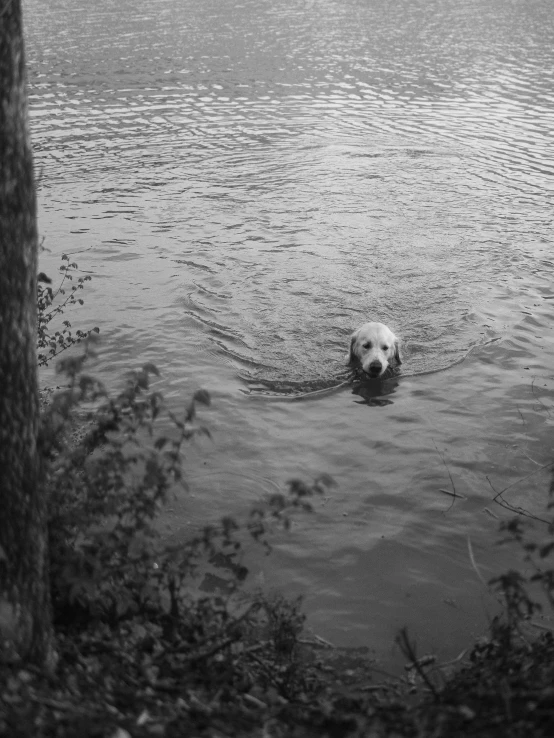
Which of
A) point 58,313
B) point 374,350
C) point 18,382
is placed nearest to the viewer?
point 18,382

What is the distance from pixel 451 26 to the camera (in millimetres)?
33469

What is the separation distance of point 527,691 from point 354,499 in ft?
10.8

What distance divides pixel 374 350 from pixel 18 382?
6126 millimetres

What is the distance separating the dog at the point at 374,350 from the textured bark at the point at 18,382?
5.84 metres

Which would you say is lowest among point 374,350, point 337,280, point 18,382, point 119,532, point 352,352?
point 352,352

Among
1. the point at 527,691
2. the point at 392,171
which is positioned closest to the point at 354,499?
the point at 527,691

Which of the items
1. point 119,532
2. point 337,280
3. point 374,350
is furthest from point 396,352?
point 119,532

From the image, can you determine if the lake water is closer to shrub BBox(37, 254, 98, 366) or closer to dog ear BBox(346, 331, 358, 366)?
dog ear BBox(346, 331, 358, 366)

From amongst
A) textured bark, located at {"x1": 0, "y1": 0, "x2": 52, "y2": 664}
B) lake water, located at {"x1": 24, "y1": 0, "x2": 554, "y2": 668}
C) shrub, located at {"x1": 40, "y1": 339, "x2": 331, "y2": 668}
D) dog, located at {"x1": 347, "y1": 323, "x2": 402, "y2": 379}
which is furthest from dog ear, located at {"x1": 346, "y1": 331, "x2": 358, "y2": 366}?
textured bark, located at {"x1": 0, "y1": 0, "x2": 52, "y2": 664}

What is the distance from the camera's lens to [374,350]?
9258 millimetres

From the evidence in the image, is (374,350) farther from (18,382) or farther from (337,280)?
(18,382)

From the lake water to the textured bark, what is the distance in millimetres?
2377

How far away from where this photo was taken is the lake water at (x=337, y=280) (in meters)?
6.45

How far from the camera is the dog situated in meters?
9.16
